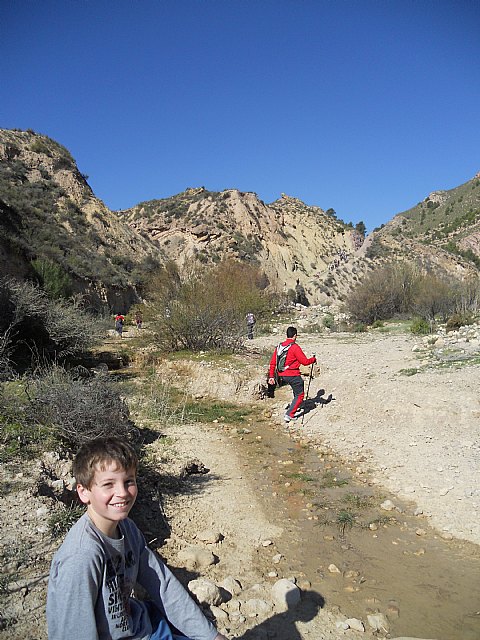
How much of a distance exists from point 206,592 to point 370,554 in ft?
6.09

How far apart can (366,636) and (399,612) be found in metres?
0.45

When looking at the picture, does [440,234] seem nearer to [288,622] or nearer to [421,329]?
[421,329]

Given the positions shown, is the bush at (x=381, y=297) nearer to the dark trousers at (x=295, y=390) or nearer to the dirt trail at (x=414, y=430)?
the dirt trail at (x=414, y=430)

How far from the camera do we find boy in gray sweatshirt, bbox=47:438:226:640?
65.4 inches

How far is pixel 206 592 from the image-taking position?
140 inches

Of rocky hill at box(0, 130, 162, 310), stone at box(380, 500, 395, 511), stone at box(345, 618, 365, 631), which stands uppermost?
rocky hill at box(0, 130, 162, 310)

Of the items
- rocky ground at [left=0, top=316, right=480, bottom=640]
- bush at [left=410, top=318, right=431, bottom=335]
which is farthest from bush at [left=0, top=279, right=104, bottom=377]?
bush at [left=410, top=318, right=431, bottom=335]

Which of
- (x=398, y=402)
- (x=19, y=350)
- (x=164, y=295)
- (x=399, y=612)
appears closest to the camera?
(x=399, y=612)

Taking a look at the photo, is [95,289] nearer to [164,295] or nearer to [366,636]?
[164,295]

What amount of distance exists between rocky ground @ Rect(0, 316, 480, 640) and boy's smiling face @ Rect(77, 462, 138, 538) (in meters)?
1.53

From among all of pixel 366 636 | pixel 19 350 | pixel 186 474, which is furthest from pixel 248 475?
pixel 19 350

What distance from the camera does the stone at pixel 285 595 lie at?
359cm

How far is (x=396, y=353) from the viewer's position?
13578 millimetres

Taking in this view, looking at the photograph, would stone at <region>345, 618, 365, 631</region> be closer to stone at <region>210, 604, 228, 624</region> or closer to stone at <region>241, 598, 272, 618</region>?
stone at <region>241, 598, 272, 618</region>
